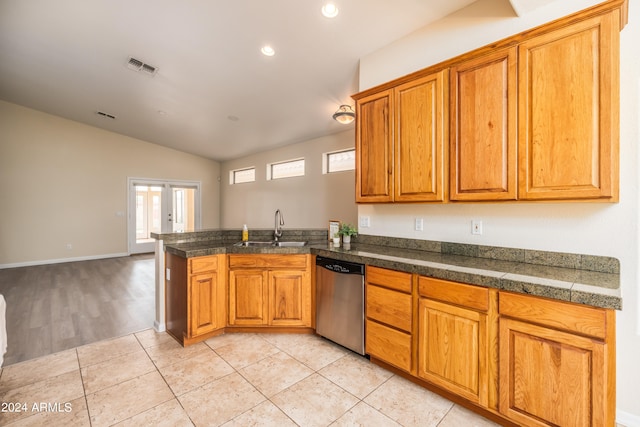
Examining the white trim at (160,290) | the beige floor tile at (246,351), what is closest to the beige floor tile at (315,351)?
the beige floor tile at (246,351)

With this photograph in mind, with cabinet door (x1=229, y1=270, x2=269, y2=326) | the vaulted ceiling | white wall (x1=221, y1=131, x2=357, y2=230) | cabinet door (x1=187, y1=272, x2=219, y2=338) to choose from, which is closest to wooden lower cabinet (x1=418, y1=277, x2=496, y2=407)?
cabinet door (x1=229, y1=270, x2=269, y2=326)

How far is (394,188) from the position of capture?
2381 mm

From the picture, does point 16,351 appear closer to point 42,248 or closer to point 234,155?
point 42,248

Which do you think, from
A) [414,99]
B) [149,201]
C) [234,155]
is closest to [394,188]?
[414,99]

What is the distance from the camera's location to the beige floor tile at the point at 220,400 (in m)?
1.71

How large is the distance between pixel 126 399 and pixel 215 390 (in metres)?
0.57

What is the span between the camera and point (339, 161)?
5.49 m

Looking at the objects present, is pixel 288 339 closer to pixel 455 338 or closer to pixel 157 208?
pixel 455 338

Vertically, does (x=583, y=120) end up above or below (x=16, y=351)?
above

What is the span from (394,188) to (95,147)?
7.49 metres

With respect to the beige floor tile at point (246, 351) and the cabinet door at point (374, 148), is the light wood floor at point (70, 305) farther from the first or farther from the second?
the cabinet door at point (374, 148)

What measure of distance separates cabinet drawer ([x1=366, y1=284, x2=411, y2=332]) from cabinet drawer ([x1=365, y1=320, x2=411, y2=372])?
6 centimetres

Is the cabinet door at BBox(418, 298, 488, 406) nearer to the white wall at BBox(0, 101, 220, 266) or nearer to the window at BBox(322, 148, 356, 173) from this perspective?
the window at BBox(322, 148, 356, 173)

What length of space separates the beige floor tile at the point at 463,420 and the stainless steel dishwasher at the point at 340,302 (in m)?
0.76
